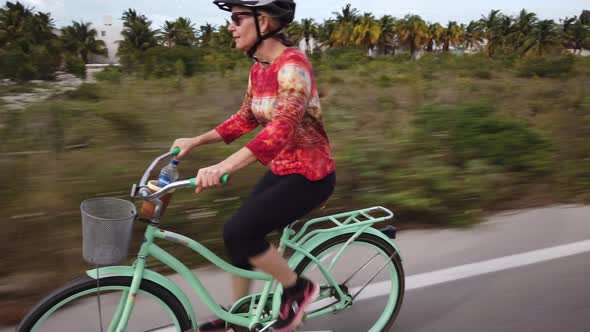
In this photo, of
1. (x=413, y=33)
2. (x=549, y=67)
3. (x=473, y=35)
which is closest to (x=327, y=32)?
(x=413, y=33)

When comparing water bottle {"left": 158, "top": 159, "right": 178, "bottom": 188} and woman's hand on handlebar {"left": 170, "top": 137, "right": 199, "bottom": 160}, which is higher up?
woman's hand on handlebar {"left": 170, "top": 137, "right": 199, "bottom": 160}

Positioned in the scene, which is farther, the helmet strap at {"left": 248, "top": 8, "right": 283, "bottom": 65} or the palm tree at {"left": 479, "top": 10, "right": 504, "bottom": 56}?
the palm tree at {"left": 479, "top": 10, "right": 504, "bottom": 56}

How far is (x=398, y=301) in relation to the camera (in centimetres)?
288

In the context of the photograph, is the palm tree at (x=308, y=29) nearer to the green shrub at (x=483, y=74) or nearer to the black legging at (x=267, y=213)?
the green shrub at (x=483, y=74)

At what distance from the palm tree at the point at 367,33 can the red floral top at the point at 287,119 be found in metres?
72.5

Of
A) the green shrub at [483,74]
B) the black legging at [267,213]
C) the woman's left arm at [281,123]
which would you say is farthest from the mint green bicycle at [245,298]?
the green shrub at [483,74]

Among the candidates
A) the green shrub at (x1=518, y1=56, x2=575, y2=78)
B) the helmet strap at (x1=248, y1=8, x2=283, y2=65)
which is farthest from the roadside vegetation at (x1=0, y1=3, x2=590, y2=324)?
the green shrub at (x1=518, y1=56, x2=575, y2=78)

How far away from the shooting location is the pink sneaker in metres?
2.38

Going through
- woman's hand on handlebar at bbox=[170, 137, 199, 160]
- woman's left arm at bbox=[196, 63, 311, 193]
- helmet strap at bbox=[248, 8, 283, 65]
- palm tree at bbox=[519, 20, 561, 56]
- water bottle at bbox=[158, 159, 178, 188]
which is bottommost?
water bottle at bbox=[158, 159, 178, 188]

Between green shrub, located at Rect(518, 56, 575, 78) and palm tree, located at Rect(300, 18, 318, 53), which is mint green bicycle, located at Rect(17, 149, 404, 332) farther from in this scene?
palm tree, located at Rect(300, 18, 318, 53)

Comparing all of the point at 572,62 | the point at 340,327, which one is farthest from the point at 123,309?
the point at 572,62

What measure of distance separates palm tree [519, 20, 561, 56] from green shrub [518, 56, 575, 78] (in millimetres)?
27243

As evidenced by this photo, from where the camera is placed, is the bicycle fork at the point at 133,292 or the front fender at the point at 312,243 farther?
the front fender at the point at 312,243

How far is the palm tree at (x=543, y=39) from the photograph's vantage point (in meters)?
60.9
